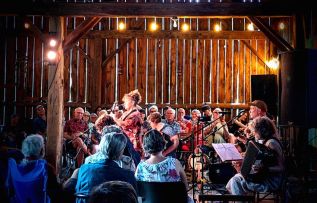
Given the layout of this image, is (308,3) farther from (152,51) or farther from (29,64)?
(29,64)

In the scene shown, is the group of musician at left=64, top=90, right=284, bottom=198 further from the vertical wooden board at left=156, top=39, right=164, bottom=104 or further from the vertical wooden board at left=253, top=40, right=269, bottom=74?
the vertical wooden board at left=156, top=39, right=164, bottom=104

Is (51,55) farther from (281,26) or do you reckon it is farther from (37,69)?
(281,26)

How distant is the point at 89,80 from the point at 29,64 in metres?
2.10

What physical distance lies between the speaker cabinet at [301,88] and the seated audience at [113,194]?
581cm

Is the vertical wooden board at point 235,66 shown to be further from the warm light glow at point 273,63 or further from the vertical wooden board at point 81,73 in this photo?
the vertical wooden board at point 81,73

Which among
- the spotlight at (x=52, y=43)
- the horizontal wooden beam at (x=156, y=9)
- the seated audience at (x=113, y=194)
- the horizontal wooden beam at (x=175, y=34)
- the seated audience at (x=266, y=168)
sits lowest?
the seated audience at (x=266, y=168)

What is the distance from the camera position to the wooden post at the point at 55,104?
858 centimetres

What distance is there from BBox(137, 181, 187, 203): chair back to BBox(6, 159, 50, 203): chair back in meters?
1.17

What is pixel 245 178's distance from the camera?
623 centimetres

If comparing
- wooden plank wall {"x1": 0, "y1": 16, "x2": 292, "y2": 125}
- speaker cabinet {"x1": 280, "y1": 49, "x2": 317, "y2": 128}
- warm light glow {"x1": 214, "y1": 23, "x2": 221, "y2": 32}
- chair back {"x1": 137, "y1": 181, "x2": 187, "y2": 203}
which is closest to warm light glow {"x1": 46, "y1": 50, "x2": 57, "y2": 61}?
speaker cabinet {"x1": 280, "y1": 49, "x2": 317, "y2": 128}

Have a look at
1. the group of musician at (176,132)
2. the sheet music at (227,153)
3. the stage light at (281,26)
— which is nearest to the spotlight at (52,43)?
the group of musician at (176,132)

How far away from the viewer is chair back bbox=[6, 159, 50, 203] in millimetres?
4922

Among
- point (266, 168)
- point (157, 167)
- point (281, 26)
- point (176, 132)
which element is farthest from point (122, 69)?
point (157, 167)

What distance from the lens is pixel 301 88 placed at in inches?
294
